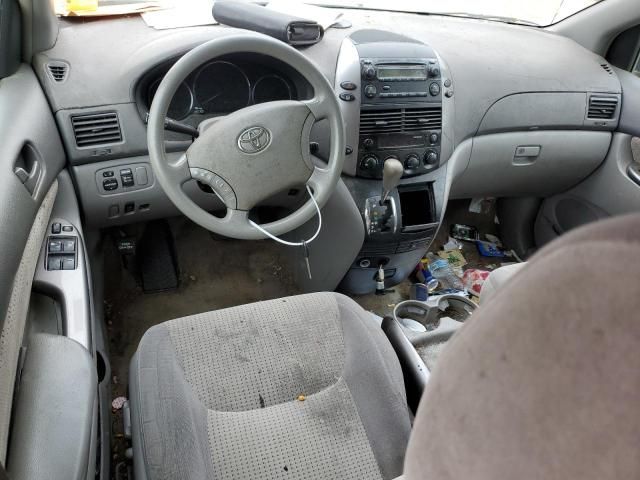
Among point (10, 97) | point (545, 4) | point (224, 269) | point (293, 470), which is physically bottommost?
point (224, 269)

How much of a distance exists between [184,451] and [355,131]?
1102 millimetres

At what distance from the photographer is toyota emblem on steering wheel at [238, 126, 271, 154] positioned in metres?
1.38

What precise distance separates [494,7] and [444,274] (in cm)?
107

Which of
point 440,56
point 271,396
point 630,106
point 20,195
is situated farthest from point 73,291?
point 630,106

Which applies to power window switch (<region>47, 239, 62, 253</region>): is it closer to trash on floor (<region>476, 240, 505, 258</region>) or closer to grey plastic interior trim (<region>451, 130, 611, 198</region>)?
grey plastic interior trim (<region>451, 130, 611, 198</region>)

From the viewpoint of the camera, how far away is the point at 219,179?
139cm

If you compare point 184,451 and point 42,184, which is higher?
point 42,184

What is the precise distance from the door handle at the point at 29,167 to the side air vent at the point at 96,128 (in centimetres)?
21

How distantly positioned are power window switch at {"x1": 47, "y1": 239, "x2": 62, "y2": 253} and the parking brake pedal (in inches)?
33.0

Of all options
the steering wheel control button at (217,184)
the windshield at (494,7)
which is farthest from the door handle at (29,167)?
the windshield at (494,7)

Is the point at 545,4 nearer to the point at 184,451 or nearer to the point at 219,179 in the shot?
the point at 219,179

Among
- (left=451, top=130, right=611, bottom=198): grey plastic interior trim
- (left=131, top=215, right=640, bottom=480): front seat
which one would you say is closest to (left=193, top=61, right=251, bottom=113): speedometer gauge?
(left=451, top=130, right=611, bottom=198): grey plastic interior trim

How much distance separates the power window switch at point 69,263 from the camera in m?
1.37

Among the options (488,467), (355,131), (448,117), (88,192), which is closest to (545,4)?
(448,117)
